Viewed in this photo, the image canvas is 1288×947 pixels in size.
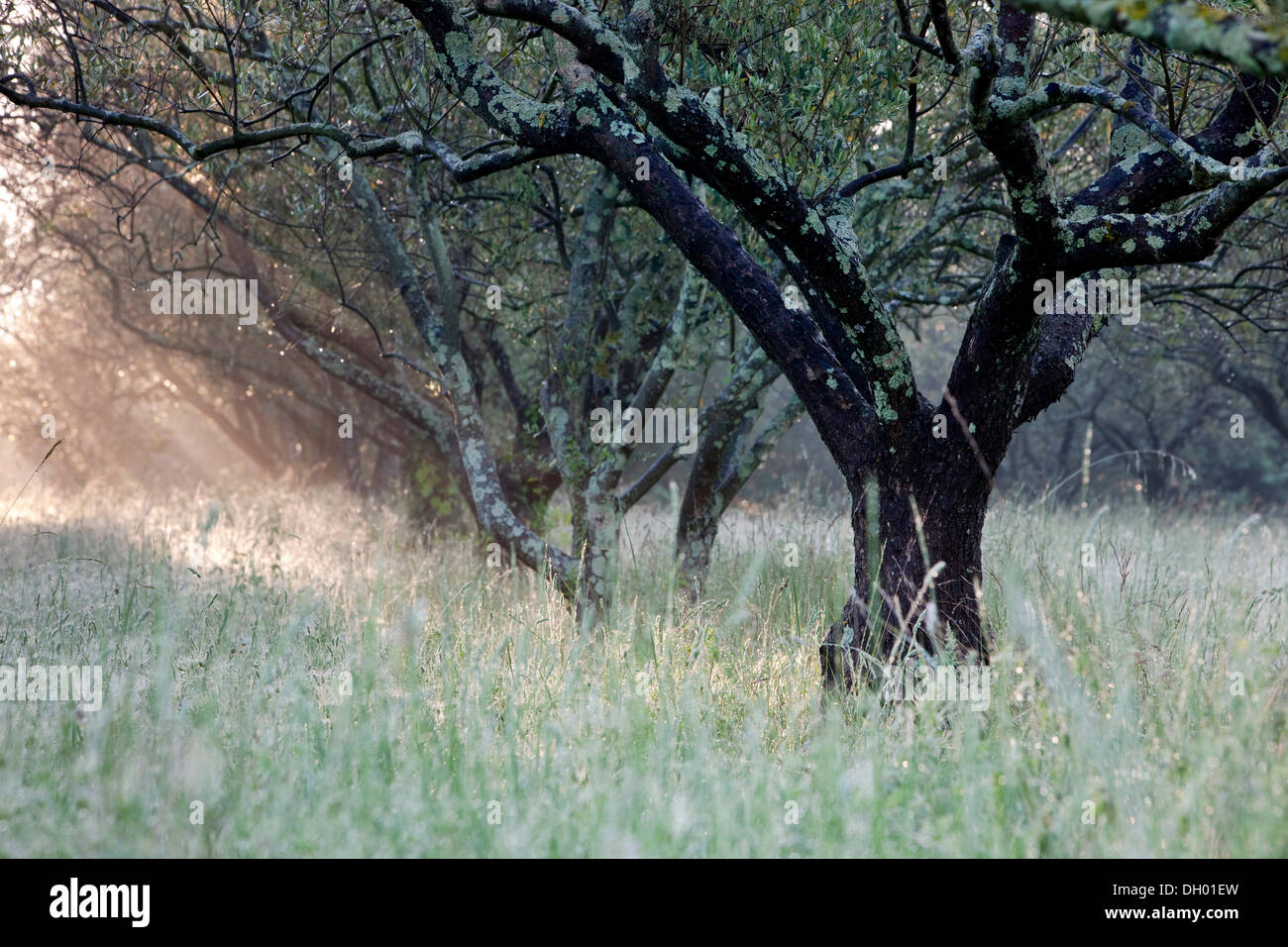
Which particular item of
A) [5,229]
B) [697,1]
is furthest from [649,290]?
[5,229]

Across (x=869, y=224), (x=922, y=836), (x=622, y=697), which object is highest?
(x=869, y=224)

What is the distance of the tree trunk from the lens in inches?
223

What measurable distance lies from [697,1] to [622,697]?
515 centimetres
